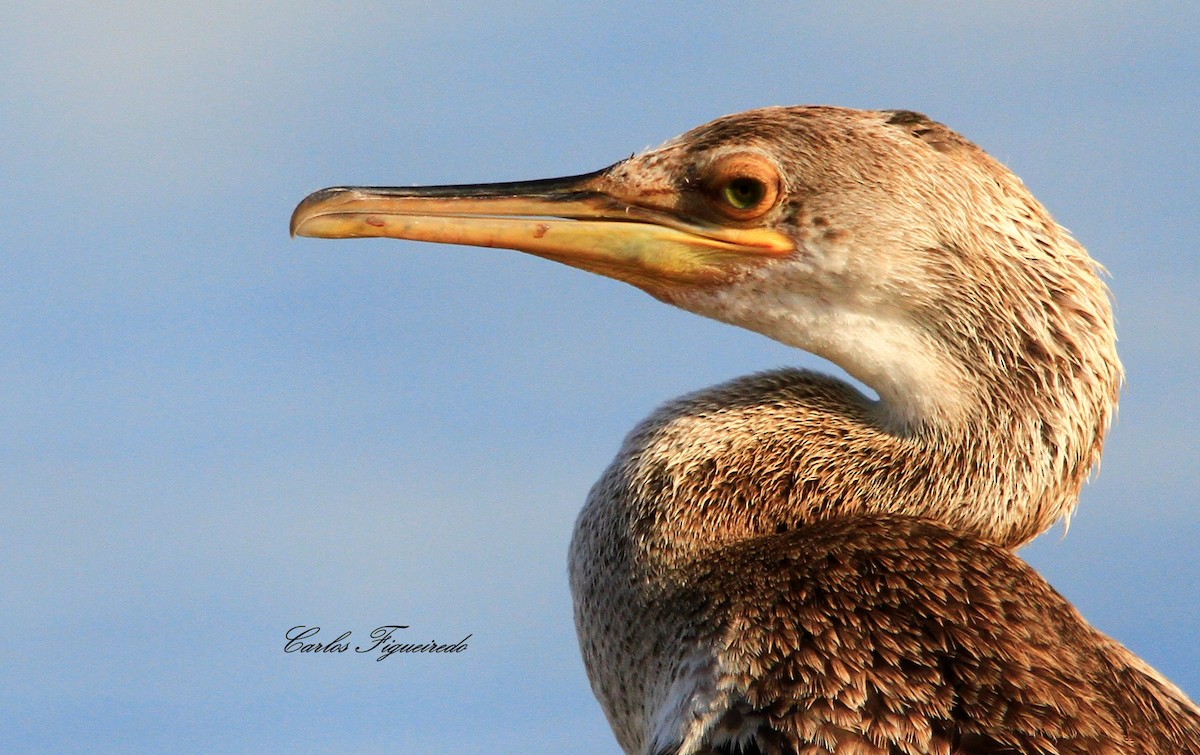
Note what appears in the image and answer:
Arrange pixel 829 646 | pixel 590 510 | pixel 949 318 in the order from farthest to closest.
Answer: pixel 590 510, pixel 949 318, pixel 829 646

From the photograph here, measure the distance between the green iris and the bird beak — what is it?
11 centimetres

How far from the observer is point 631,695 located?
602cm

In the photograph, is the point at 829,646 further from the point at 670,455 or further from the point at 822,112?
the point at 822,112

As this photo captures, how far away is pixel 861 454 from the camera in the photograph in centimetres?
602

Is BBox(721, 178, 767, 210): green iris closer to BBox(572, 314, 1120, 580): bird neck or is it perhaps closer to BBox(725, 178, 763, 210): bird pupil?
BBox(725, 178, 763, 210): bird pupil

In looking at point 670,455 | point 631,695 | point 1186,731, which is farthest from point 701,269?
point 1186,731

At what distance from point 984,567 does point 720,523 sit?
3.16ft

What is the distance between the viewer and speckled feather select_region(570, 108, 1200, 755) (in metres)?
5.38

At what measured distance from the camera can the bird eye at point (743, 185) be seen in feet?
19.5

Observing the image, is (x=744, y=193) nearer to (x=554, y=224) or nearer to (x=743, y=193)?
(x=743, y=193)

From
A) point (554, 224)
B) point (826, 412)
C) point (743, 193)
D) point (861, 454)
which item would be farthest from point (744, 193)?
point (861, 454)

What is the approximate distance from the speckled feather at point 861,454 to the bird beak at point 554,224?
80mm

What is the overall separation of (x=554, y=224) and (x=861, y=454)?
147 centimetres

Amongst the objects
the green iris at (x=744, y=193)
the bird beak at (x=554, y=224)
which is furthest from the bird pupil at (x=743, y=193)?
the bird beak at (x=554, y=224)
